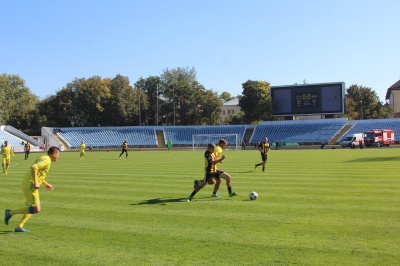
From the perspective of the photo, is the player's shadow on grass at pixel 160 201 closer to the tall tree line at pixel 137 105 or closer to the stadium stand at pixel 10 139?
the stadium stand at pixel 10 139

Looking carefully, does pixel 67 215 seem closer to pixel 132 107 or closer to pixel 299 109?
pixel 299 109

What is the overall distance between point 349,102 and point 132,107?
176 ft

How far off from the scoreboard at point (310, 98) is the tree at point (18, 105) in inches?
A: 2181

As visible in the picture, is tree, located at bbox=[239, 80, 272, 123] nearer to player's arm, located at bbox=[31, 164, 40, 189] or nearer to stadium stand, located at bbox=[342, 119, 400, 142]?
stadium stand, located at bbox=[342, 119, 400, 142]

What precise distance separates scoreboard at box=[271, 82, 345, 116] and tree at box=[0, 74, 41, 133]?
55.4 meters

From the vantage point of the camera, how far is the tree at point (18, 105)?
94688mm

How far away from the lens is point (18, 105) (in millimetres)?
105062

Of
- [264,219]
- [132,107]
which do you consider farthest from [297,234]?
[132,107]

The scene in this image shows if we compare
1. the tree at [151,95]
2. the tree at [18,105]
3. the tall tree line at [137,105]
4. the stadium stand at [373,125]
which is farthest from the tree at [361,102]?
the tree at [18,105]

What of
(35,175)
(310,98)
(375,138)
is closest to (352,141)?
(375,138)

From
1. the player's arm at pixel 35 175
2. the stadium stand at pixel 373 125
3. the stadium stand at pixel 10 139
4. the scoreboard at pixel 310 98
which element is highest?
the scoreboard at pixel 310 98

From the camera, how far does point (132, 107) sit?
313 ft

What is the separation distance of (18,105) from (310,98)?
73.6 metres

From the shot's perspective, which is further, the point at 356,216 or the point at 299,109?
the point at 299,109
